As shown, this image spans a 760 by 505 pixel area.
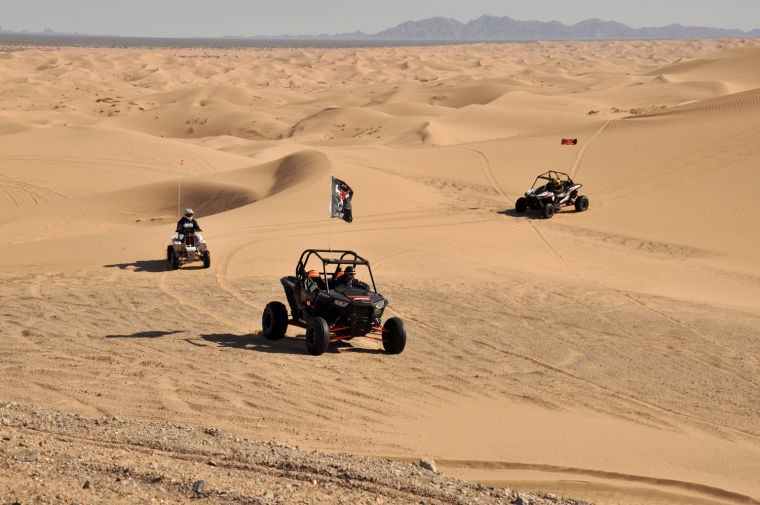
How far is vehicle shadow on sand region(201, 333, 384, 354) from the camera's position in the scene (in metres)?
12.1

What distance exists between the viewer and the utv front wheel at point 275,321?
12.5 metres

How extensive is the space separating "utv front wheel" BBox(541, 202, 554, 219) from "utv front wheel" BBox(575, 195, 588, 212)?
1.43 metres

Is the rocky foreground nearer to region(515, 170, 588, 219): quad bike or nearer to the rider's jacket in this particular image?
the rider's jacket

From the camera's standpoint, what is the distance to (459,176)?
3092cm

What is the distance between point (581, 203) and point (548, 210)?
171cm

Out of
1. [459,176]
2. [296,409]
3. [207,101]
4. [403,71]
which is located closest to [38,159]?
[459,176]

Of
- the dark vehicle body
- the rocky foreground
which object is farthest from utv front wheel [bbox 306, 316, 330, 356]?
the rocky foreground

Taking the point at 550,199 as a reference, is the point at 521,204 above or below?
below

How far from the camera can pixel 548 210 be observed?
25156mm

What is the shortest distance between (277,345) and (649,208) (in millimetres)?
17340

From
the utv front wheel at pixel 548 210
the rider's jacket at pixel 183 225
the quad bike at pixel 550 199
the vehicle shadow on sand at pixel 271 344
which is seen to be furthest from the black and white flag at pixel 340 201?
the utv front wheel at pixel 548 210

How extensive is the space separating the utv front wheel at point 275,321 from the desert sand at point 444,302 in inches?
9.3

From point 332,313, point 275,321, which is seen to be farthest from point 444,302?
point 275,321

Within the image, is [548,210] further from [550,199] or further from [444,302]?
[444,302]
